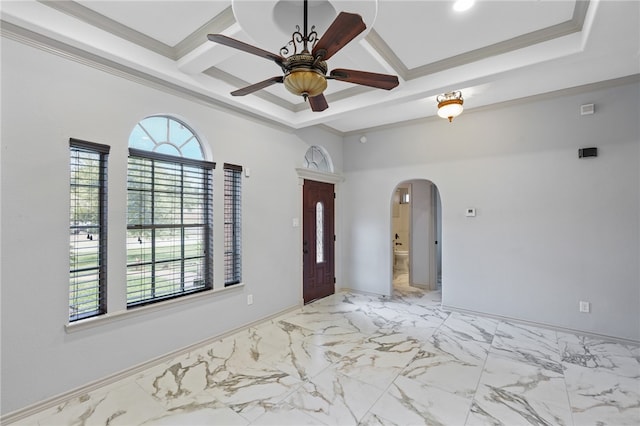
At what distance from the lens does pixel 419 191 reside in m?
6.03

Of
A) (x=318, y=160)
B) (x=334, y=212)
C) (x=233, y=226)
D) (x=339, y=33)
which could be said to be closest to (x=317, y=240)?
(x=334, y=212)

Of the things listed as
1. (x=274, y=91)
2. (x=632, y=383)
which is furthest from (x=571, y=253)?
(x=274, y=91)

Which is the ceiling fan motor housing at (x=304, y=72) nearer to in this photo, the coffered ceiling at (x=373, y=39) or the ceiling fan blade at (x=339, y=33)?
the ceiling fan blade at (x=339, y=33)

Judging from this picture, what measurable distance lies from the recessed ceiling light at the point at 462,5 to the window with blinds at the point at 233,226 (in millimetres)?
2719

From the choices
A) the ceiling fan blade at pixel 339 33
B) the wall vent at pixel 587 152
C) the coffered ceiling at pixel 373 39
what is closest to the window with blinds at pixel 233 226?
the coffered ceiling at pixel 373 39

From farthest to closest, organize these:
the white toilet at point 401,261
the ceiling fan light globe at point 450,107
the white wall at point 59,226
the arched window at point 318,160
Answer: the white toilet at point 401,261 → the arched window at point 318,160 → the ceiling fan light globe at point 450,107 → the white wall at point 59,226

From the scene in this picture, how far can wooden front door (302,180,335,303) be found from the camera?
4891mm

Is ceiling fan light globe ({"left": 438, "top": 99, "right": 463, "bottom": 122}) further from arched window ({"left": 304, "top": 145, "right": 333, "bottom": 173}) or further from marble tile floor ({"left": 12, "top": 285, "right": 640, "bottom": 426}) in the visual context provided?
marble tile floor ({"left": 12, "top": 285, "right": 640, "bottom": 426})

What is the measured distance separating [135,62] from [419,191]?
16.5 feet

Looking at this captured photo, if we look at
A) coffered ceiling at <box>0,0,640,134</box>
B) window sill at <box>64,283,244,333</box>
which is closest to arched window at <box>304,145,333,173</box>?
coffered ceiling at <box>0,0,640,134</box>

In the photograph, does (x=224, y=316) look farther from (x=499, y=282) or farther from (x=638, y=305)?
(x=638, y=305)

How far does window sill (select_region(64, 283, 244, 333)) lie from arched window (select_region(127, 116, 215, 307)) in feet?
0.25

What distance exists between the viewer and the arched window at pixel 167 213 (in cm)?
288

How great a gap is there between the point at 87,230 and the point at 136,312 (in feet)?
2.82
